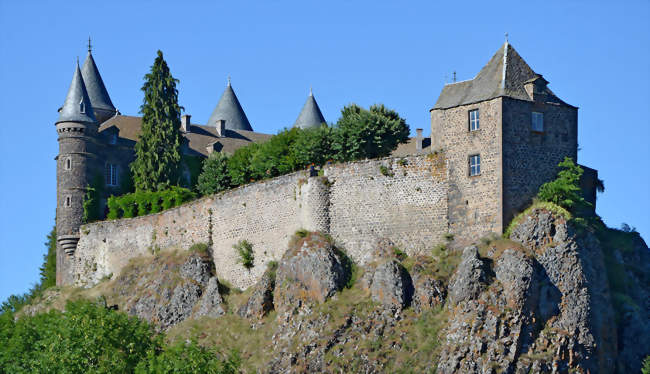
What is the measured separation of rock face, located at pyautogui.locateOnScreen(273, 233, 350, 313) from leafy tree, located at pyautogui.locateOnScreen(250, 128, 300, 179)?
894 cm

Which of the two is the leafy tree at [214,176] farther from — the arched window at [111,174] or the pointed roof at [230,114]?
the pointed roof at [230,114]

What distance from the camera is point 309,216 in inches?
2493

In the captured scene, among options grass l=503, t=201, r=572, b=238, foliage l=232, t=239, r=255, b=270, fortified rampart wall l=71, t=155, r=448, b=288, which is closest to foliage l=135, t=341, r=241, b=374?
fortified rampart wall l=71, t=155, r=448, b=288

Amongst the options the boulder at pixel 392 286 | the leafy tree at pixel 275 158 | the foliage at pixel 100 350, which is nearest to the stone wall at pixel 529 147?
the boulder at pixel 392 286

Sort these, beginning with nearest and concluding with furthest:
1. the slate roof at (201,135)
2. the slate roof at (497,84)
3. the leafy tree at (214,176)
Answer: the slate roof at (497,84) → the leafy tree at (214,176) → the slate roof at (201,135)

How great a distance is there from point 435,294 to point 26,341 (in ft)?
67.7

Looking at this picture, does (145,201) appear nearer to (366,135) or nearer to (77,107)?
(77,107)

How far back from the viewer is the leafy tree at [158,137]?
77.6 metres

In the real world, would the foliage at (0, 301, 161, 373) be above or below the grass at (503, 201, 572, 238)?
below

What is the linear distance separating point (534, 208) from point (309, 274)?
1100 centimetres

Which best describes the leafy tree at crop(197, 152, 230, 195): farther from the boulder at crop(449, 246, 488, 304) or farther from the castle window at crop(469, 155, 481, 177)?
the boulder at crop(449, 246, 488, 304)

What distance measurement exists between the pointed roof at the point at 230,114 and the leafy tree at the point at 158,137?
1800cm

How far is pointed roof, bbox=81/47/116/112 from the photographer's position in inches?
3356

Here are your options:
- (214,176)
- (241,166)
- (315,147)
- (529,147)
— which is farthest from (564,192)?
(214,176)
